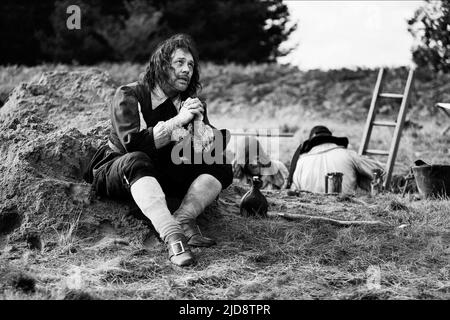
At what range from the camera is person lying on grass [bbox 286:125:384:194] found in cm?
739

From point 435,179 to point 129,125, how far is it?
3.35 m

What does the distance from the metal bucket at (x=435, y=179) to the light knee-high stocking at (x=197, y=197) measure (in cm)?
272

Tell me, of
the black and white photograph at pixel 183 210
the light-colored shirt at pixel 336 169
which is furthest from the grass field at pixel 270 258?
the light-colored shirt at pixel 336 169

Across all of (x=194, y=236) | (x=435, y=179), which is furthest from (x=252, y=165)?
(x=194, y=236)

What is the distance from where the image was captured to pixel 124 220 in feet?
14.7

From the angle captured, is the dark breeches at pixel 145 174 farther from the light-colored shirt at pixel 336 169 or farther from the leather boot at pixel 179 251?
the light-colored shirt at pixel 336 169

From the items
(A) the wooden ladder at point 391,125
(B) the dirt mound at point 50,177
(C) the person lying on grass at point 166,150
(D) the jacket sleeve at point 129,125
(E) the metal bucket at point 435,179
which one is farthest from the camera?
(A) the wooden ladder at point 391,125

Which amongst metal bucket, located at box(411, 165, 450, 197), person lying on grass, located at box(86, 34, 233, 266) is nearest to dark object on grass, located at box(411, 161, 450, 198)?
metal bucket, located at box(411, 165, 450, 197)

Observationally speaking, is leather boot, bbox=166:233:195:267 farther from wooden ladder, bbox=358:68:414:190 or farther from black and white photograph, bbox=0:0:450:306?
wooden ladder, bbox=358:68:414:190

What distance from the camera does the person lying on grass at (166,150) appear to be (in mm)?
4000

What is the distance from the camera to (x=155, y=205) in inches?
156

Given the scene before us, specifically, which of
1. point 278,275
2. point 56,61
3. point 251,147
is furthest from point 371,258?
point 56,61

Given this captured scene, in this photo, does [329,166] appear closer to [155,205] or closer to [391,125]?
[391,125]

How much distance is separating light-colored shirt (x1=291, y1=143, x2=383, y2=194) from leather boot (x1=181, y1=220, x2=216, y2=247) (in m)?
3.23
